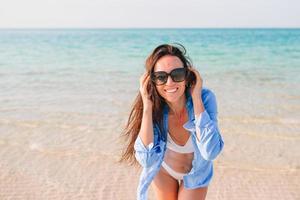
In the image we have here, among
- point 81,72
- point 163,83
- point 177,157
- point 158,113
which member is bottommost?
point 81,72

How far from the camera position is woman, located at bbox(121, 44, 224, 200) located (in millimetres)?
3076

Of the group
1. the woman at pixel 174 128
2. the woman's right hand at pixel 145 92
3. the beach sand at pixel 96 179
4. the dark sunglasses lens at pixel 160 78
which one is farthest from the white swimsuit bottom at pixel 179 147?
the beach sand at pixel 96 179

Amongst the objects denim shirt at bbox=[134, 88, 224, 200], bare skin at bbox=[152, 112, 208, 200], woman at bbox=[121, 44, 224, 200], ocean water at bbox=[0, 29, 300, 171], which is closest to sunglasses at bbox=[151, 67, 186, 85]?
woman at bbox=[121, 44, 224, 200]

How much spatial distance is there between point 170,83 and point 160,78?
0.28 feet

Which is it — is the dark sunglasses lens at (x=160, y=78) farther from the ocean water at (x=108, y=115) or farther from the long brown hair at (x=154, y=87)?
the ocean water at (x=108, y=115)

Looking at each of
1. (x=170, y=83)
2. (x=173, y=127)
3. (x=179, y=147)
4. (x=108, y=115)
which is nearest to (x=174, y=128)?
(x=173, y=127)

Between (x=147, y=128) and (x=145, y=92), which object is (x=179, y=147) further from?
(x=145, y=92)

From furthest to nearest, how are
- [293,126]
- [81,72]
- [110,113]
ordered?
[81,72] → [110,113] → [293,126]

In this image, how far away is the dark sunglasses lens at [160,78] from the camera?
10.0 feet

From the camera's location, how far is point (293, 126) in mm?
7395

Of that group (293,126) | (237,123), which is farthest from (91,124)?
(293,126)

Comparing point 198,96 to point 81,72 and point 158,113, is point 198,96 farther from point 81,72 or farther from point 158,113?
point 81,72

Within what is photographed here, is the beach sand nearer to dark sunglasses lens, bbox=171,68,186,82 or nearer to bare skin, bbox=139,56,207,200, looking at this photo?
bare skin, bbox=139,56,207,200

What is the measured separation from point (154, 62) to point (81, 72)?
13.1 m
